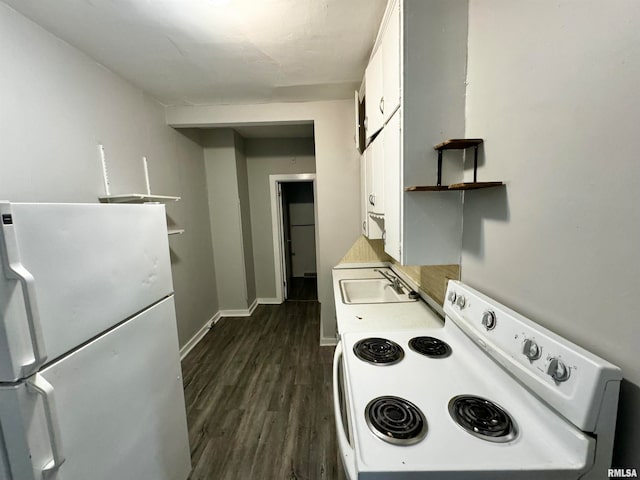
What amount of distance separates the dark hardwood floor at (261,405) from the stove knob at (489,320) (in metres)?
1.28

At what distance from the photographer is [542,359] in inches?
26.5

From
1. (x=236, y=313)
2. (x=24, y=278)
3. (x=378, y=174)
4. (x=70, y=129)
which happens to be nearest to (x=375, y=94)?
(x=378, y=174)

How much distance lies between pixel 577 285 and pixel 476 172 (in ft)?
1.89

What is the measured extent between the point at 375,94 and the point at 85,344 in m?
1.82

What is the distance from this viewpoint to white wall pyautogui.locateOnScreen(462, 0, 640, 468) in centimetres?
54

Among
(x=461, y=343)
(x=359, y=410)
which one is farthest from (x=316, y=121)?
(x=359, y=410)

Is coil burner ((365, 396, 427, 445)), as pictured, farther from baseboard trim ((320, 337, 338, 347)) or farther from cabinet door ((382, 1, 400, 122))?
baseboard trim ((320, 337, 338, 347))

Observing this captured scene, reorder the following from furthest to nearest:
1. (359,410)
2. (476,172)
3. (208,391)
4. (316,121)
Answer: (316,121) < (208,391) < (476,172) < (359,410)

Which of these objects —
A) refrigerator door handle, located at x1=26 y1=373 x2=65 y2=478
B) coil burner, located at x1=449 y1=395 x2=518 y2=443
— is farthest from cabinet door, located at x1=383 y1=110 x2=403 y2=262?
refrigerator door handle, located at x1=26 y1=373 x2=65 y2=478

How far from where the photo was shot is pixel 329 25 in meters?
1.47

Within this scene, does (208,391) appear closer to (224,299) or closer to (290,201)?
(224,299)

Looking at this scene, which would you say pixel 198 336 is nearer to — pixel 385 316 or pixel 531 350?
pixel 385 316

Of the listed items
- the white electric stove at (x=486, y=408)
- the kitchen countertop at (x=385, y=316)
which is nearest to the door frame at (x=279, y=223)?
the kitchen countertop at (x=385, y=316)

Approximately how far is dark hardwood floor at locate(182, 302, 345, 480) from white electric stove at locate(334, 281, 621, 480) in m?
1.04
